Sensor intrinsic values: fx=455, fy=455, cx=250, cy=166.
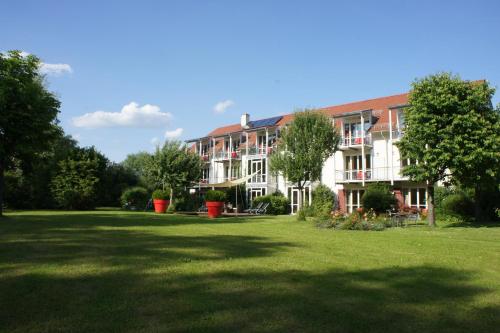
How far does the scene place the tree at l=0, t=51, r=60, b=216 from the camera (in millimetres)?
20406

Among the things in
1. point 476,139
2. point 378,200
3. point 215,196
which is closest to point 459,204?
point 378,200

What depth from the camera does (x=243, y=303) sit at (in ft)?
17.1

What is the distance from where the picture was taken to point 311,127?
26078 millimetres

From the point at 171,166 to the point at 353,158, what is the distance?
46.0 feet

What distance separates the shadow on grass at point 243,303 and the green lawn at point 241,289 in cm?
1

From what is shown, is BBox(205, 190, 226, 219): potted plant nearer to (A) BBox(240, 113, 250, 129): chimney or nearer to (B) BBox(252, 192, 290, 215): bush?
(B) BBox(252, 192, 290, 215): bush

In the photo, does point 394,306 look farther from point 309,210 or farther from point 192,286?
point 309,210

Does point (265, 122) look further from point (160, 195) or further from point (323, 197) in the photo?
point (160, 195)

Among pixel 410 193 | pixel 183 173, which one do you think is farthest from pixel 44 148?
pixel 410 193

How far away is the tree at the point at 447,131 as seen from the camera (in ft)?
61.4

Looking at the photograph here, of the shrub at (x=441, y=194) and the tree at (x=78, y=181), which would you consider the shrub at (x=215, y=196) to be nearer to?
the shrub at (x=441, y=194)

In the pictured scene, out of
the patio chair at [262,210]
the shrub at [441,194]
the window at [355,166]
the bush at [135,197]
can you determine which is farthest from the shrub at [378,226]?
the bush at [135,197]

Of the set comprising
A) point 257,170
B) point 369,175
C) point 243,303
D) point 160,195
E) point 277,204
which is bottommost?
point 243,303

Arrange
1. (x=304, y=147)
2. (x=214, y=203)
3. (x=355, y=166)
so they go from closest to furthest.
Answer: (x=304, y=147) < (x=214, y=203) < (x=355, y=166)
